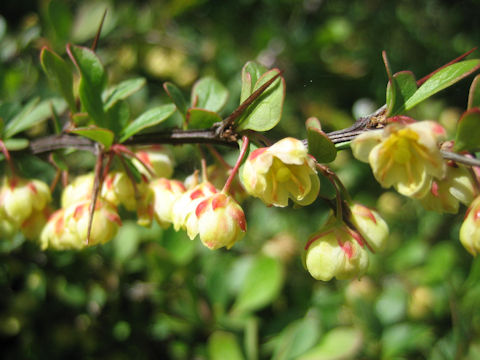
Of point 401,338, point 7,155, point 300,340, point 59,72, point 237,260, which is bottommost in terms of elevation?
point 401,338

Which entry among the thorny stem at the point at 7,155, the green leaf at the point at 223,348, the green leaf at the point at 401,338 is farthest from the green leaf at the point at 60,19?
the green leaf at the point at 401,338

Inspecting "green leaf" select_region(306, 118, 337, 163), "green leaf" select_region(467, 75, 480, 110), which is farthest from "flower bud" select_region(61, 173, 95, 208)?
"green leaf" select_region(467, 75, 480, 110)

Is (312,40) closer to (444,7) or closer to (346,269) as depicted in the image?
(444,7)

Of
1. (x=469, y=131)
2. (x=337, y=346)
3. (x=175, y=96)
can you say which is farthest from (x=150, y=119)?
(x=337, y=346)

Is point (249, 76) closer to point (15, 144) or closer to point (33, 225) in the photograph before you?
point (15, 144)

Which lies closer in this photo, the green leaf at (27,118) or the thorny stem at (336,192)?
the thorny stem at (336,192)

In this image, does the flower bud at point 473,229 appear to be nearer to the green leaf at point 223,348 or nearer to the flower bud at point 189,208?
the flower bud at point 189,208
